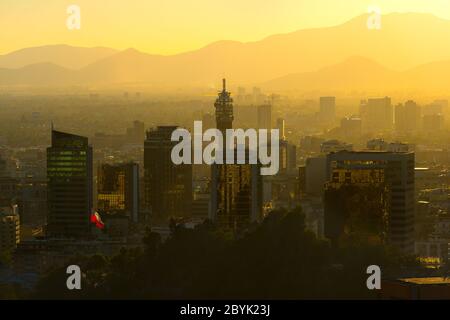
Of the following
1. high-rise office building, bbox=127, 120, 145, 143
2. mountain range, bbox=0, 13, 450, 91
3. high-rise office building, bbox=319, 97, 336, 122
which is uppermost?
mountain range, bbox=0, 13, 450, 91

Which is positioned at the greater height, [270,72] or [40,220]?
[270,72]

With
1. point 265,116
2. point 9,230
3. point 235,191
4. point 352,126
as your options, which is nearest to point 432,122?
point 352,126

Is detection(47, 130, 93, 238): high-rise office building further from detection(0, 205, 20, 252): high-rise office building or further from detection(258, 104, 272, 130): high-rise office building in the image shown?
detection(258, 104, 272, 130): high-rise office building

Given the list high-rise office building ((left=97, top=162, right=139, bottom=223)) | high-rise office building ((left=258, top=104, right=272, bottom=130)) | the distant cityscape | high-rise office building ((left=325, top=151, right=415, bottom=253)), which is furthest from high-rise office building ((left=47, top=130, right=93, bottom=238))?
high-rise office building ((left=325, top=151, right=415, bottom=253))

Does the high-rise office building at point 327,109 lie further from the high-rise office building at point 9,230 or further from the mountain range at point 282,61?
the high-rise office building at point 9,230

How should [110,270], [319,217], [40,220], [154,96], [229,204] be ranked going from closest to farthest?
[110,270], [319,217], [229,204], [40,220], [154,96]
